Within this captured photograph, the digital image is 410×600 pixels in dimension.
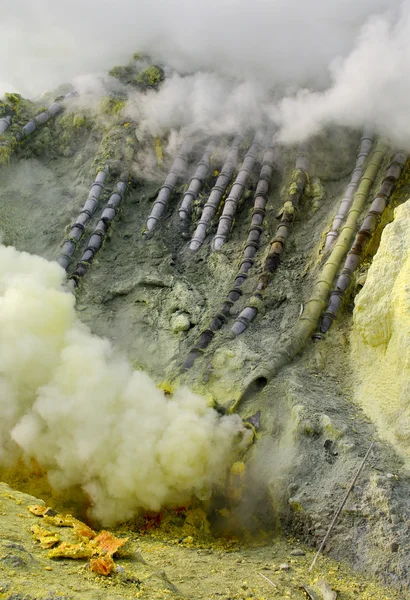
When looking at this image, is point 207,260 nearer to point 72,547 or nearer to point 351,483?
point 351,483

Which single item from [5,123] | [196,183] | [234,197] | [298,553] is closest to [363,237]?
[234,197]

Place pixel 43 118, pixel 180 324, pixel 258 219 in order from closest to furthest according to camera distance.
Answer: pixel 180 324
pixel 258 219
pixel 43 118

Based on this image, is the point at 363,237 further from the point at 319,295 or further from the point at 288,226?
the point at 288,226

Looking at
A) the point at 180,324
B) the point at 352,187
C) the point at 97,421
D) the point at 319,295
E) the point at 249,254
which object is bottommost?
the point at 97,421

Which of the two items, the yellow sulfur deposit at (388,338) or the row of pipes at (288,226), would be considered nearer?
the yellow sulfur deposit at (388,338)

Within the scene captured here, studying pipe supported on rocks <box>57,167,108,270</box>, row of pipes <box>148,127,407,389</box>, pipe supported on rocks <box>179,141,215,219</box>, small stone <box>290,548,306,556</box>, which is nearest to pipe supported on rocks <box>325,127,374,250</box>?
row of pipes <box>148,127,407,389</box>

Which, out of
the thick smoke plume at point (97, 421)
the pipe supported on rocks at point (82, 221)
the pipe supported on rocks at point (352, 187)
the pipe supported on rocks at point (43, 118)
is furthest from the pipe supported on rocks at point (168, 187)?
the pipe supported on rocks at point (352, 187)

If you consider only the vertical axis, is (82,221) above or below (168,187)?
below

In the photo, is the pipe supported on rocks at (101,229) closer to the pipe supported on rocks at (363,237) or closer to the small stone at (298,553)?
the pipe supported on rocks at (363,237)
